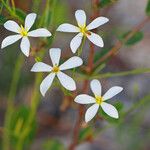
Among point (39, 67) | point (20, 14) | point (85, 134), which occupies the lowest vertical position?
point (85, 134)

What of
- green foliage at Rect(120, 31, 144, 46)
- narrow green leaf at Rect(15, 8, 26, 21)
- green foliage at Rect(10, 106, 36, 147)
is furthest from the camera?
green foliage at Rect(10, 106, 36, 147)

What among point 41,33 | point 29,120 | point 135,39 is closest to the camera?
point 41,33

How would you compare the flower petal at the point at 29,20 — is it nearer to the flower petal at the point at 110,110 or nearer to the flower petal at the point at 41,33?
the flower petal at the point at 41,33

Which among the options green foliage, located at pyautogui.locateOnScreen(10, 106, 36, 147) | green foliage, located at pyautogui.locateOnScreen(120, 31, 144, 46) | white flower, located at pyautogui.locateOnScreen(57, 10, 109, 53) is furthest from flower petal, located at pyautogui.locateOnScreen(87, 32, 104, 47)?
green foliage, located at pyautogui.locateOnScreen(10, 106, 36, 147)

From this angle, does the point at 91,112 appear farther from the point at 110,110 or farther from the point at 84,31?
the point at 84,31

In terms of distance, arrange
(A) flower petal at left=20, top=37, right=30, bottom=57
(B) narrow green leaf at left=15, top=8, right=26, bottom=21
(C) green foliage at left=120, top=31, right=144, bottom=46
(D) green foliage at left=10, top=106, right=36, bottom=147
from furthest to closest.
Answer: (D) green foliage at left=10, top=106, right=36, bottom=147 → (C) green foliage at left=120, top=31, right=144, bottom=46 → (B) narrow green leaf at left=15, top=8, right=26, bottom=21 → (A) flower petal at left=20, top=37, right=30, bottom=57

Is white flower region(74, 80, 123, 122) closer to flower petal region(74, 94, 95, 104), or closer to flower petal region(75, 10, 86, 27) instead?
flower petal region(74, 94, 95, 104)

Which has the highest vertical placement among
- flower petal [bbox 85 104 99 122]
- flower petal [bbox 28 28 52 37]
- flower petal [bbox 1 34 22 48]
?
flower petal [bbox 28 28 52 37]

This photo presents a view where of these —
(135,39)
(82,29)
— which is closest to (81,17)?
(82,29)

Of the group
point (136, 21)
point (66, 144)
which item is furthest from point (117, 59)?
point (66, 144)

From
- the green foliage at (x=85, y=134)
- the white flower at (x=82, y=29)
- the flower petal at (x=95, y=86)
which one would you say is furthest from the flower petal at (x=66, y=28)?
the green foliage at (x=85, y=134)

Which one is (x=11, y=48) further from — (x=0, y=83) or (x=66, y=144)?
(x=66, y=144)

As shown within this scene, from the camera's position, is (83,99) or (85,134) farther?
(85,134)
